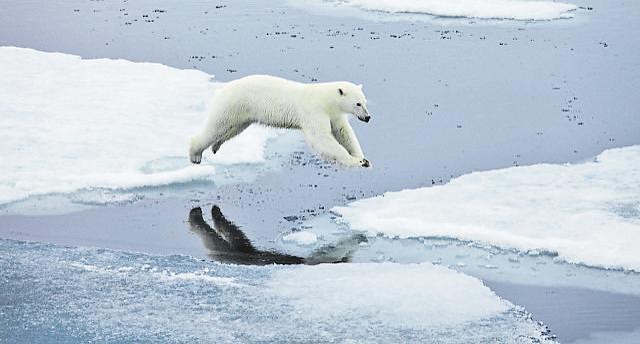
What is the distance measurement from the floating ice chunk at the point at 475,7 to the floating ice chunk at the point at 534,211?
583 centimetres

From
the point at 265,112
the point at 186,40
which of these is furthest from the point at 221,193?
the point at 186,40

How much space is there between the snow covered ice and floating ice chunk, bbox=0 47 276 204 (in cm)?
142

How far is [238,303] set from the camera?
573 cm

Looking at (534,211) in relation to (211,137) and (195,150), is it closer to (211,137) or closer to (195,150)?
(211,137)

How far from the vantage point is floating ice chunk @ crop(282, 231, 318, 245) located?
6719 mm

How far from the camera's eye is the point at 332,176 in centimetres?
798

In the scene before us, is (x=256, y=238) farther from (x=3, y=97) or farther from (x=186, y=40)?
(x=186, y=40)

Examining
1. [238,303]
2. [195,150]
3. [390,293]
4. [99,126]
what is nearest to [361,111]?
[195,150]

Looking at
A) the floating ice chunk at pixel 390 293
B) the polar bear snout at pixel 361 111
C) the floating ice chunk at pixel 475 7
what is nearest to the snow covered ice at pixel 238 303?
the floating ice chunk at pixel 390 293

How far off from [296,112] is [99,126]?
6.98 ft

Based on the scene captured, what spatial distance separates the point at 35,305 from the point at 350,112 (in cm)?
269

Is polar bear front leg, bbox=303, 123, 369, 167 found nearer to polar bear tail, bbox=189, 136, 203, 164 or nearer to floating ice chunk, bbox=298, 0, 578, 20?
polar bear tail, bbox=189, 136, 203, 164

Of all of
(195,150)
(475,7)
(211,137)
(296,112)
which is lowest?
(195,150)

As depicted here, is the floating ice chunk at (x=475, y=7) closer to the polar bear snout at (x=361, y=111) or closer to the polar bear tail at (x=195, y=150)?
the polar bear tail at (x=195, y=150)
